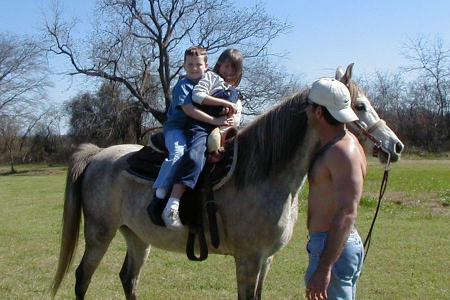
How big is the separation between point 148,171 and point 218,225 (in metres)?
0.81

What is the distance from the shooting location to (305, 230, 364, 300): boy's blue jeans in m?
2.59

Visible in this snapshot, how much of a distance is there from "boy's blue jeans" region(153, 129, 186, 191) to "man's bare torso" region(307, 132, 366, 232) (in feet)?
4.44

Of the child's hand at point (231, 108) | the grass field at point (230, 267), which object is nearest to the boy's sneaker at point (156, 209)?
the child's hand at point (231, 108)

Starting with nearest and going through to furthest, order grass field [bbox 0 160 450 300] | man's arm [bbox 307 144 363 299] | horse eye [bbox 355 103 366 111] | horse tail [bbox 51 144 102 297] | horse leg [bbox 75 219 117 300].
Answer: man's arm [bbox 307 144 363 299], horse eye [bbox 355 103 366 111], horse leg [bbox 75 219 117 300], horse tail [bbox 51 144 102 297], grass field [bbox 0 160 450 300]

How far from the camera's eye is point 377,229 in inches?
363

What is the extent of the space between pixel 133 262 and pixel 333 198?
9.50 feet

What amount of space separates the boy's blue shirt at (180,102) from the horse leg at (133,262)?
1.40m

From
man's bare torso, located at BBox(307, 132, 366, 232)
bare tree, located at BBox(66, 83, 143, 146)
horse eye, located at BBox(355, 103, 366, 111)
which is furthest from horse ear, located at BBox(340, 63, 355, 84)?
bare tree, located at BBox(66, 83, 143, 146)

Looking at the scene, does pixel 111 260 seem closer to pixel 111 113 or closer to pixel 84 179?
pixel 84 179

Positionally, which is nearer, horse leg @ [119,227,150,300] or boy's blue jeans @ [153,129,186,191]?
boy's blue jeans @ [153,129,186,191]

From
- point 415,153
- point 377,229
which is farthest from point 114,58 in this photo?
point 377,229

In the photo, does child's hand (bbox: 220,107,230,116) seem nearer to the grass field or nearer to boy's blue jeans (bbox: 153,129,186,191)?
boy's blue jeans (bbox: 153,129,186,191)

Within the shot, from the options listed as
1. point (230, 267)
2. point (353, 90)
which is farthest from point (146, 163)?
point (230, 267)

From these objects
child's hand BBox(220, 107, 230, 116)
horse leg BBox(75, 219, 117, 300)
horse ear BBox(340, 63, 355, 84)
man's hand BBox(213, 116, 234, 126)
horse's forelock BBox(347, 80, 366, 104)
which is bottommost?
horse leg BBox(75, 219, 117, 300)
